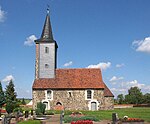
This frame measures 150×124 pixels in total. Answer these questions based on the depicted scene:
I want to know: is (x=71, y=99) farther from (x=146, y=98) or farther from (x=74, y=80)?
(x=146, y=98)

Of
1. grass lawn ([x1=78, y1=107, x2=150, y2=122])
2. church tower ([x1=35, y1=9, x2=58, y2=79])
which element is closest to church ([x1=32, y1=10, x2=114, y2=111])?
church tower ([x1=35, y1=9, x2=58, y2=79])

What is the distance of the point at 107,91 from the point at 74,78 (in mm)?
6230

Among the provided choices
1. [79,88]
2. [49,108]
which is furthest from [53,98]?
[79,88]

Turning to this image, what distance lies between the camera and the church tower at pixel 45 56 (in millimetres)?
49875

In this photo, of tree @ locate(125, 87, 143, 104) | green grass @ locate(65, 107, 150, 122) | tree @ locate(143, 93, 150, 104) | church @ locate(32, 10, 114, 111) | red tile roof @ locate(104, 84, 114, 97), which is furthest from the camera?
tree @ locate(125, 87, 143, 104)

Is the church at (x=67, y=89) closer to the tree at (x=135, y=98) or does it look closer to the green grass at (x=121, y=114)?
the green grass at (x=121, y=114)

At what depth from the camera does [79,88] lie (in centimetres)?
4809

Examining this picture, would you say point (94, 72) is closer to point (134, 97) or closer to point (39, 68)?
point (39, 68)

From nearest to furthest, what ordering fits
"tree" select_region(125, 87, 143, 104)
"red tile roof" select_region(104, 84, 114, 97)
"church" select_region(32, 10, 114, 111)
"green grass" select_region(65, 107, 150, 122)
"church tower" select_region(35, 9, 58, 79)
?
"green grass" select_region(65, 107, 150, 122), "church" select_region(32, 10, 114, 111), "red tile roof" select_region(104, 84, 114, 97), "church tower" select_region(35, 9, 58, 79), "tree" select_region(125, 87, 143, 104)

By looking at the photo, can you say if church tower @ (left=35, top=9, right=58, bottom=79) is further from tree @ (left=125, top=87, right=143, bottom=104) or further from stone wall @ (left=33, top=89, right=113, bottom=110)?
tree @ (left=125, top=87, right=143, bottom=104)

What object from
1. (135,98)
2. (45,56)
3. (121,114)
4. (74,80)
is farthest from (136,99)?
(121,114)

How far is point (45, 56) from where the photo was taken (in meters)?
50.4

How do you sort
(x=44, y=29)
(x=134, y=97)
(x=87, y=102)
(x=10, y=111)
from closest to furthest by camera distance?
(x=10, y=111), (x=87, y=102), (x=44, y=29), (x=134, y=97)

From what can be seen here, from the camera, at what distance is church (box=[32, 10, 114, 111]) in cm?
4803
